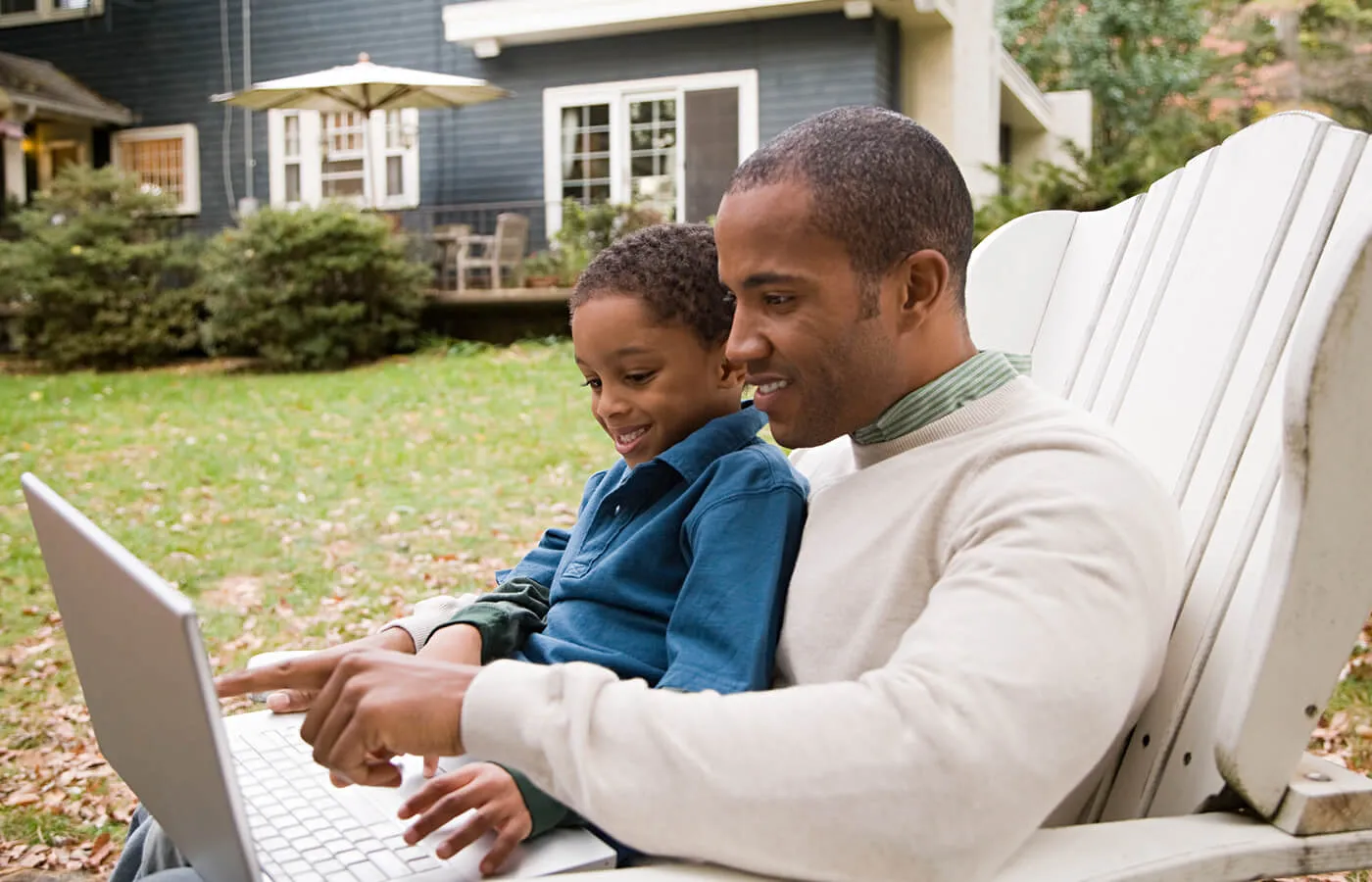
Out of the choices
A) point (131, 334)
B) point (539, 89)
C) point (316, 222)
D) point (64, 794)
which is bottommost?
point (64, 794)

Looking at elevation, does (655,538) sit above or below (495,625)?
above

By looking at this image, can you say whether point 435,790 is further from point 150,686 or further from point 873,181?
point 873,181

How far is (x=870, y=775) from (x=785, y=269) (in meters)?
0.63

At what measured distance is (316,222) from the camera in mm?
12461

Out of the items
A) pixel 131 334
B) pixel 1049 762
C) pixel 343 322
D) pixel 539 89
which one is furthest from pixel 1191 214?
pixel 539 89

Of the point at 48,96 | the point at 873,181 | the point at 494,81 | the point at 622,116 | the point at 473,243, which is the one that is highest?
the point at 494,81

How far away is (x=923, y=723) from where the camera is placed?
1.15 meters

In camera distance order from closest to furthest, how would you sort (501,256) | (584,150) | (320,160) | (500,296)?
(500,296)
(501,256)
(584,150)
(320,160)

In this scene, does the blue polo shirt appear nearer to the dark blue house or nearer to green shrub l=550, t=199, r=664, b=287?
green shrub l=550, t=199, r=664, b=287

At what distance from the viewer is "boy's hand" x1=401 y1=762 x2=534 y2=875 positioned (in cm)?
143

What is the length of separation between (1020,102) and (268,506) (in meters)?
14.6

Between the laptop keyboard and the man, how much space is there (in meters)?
0.14

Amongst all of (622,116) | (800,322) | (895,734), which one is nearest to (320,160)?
(622,116)

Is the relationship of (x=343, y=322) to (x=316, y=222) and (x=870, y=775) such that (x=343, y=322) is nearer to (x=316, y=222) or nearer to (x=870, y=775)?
(x=316, y=222)
